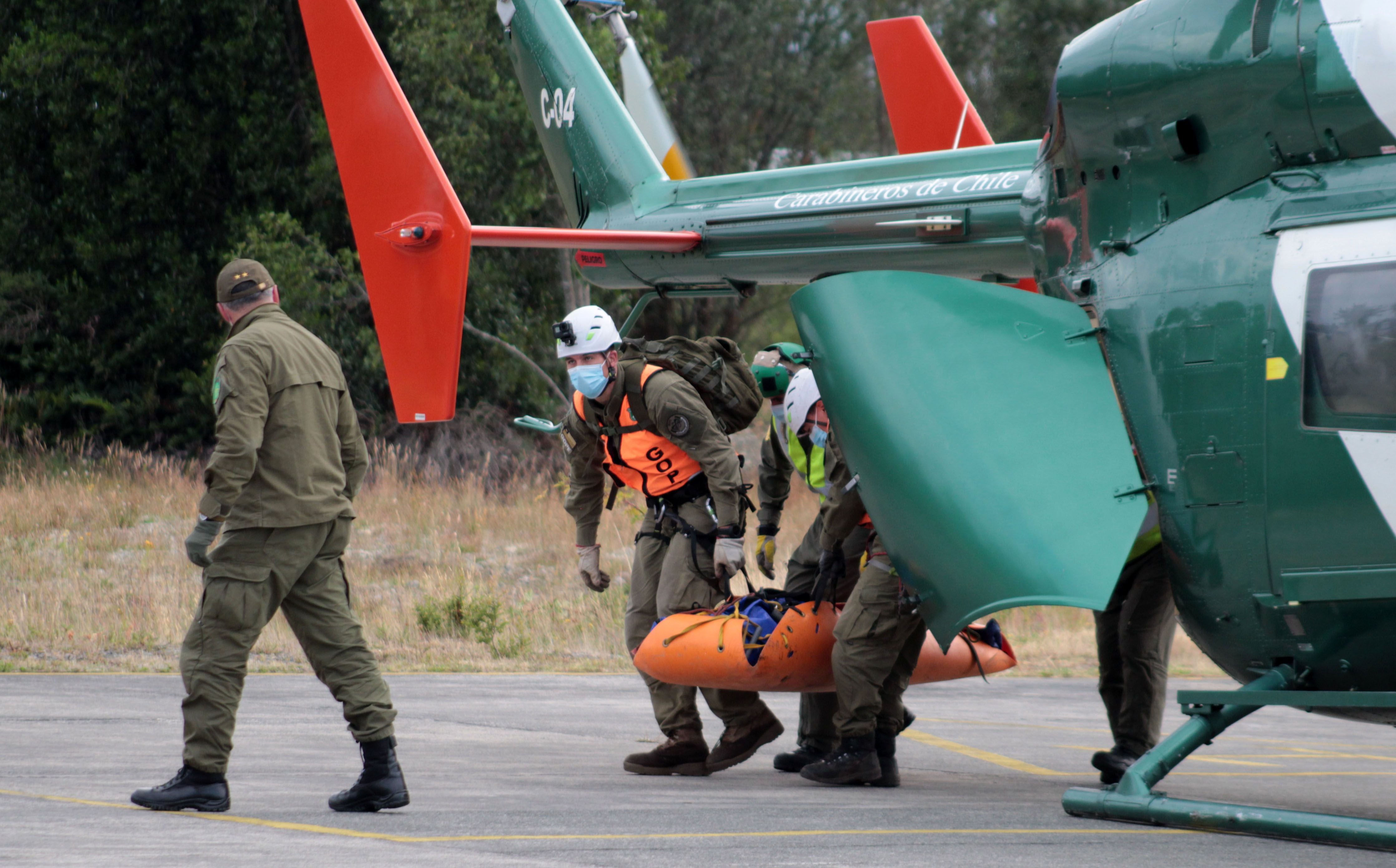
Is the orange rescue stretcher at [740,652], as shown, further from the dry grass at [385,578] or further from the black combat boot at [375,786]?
the dry grass at [385,578]

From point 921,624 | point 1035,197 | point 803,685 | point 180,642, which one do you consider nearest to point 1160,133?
point 1035,197

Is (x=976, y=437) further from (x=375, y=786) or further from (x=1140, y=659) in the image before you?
(x=375, y=786)

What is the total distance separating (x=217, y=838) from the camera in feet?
16.3

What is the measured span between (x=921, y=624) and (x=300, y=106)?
20.4 m

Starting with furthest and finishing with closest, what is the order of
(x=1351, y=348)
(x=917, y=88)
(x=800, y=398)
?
(x=917, y=88)
(x=800, y=398)
(x=1351, y=348)

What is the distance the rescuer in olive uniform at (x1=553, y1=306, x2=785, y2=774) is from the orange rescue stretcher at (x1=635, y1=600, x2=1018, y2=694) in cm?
22

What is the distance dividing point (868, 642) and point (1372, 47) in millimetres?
3055

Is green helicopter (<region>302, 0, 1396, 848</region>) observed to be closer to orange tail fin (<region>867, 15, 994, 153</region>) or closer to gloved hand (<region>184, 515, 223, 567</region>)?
gloved hand (<region>184, 515, 223, 567</region>)

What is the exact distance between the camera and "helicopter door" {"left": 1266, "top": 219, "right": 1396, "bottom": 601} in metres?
4.86

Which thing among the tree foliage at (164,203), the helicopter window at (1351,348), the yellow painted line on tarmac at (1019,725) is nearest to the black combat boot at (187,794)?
the helicopter window at (1351,348)

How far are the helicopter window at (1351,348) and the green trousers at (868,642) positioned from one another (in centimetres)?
204

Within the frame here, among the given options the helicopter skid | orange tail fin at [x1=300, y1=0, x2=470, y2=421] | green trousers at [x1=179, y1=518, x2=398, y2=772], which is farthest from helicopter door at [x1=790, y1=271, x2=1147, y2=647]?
orange tail fin at [x1=300, y1=0, x2=470, y2=421]

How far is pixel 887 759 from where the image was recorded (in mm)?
6883

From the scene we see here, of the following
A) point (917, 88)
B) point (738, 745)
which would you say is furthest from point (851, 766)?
point (917, 88)
